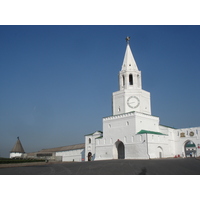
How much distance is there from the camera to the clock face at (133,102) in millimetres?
39312

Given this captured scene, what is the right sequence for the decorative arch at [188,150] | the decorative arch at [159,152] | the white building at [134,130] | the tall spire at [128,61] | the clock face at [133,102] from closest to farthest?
the white building at [134,130], the decorative arch at [159,152], the clock face at [133,102], the tall spire at [128,61], the decorative arch at [188,150]

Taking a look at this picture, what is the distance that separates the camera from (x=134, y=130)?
35.8 m

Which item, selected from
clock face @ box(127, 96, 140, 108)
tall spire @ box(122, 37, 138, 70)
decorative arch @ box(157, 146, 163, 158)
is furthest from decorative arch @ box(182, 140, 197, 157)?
tall spire @ box(122, 37, 138, 70)

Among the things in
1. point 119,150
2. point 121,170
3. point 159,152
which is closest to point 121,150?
point 119,150

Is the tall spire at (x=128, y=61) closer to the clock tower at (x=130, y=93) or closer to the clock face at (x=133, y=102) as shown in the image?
the clock tower at (x=130, y=93)

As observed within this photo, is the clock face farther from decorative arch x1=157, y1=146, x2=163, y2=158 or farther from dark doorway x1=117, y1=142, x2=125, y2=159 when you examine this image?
decorative arch x1=157, y1=146, x2=163, y2=158

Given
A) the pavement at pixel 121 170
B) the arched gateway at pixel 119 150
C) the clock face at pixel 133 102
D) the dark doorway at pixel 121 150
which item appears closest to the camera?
the pavement at pixel 121 170

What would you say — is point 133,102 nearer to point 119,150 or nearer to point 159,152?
point 119,150

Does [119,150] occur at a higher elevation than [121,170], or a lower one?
higher

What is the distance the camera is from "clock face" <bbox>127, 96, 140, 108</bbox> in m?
39.3

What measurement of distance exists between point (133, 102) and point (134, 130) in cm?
577

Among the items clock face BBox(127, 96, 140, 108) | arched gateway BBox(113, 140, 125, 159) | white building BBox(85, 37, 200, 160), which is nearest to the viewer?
white building BBox(85, 37, 200, 160)

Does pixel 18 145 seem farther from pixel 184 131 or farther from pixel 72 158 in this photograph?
pixel 184 131

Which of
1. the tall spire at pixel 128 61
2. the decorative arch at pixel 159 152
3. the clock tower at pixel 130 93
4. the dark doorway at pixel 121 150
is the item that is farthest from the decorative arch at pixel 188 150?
the tall spire at pixel 128 61
